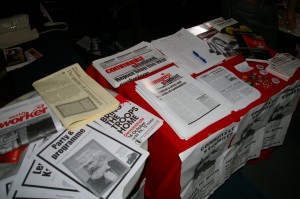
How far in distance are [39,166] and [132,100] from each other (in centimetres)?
42

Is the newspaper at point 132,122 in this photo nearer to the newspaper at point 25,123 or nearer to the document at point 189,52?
the newspaper at point 25,123

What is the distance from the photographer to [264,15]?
58.2 inches

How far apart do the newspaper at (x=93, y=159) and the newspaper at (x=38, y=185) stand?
0.6 inches

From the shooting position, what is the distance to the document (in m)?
1.08

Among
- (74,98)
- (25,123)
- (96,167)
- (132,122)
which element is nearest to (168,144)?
(132,122)

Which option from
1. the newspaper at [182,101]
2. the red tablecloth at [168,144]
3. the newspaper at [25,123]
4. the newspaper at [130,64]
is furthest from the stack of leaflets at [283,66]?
the newspaper at [25,123]

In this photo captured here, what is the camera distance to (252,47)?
3.88ft

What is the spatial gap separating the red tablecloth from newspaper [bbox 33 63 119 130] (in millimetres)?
121

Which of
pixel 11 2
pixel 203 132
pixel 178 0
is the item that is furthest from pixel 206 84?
pixel 178 0

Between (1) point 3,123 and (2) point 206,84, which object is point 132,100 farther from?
(1) point 3,123

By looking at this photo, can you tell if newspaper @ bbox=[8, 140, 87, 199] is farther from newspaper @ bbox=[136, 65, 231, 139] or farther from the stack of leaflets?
the stack of leaflets

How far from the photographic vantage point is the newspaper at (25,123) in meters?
0.73

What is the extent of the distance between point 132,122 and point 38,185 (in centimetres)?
35

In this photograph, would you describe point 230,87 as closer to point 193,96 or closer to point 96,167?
point 193,96
